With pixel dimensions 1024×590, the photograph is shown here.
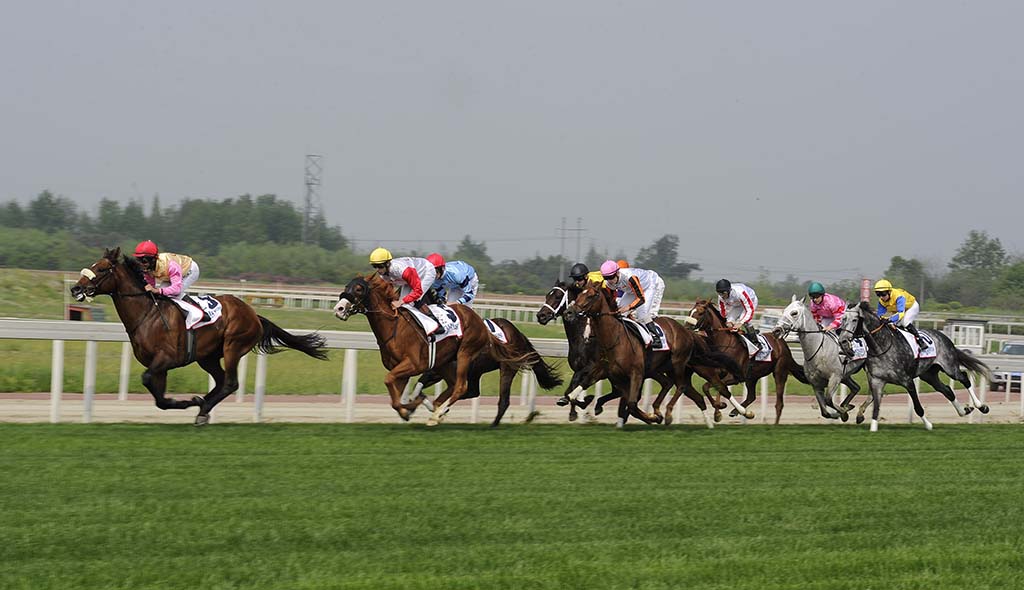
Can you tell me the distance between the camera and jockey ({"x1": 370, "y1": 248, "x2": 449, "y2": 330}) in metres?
11.5

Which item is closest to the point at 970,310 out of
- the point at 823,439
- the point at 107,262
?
the point at 823,439

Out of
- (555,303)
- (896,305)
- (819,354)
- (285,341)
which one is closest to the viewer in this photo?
(555,303)

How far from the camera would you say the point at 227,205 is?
169 feet

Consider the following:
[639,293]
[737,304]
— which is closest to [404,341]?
[639,293]

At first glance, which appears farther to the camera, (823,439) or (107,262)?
(823,439)

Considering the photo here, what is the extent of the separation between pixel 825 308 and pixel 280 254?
29.0 m

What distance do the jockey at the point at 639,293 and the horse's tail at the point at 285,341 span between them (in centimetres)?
307

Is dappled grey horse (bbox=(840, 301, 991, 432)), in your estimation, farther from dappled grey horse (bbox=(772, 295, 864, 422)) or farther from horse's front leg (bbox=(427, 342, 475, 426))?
horse's front leg (bbox=(427, 342, 475, 426))

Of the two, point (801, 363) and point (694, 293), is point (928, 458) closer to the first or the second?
point (801, 363)

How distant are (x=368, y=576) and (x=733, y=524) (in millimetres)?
2339

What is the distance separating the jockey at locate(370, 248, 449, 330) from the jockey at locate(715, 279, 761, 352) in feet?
13.4

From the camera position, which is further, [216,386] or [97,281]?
[216,386]

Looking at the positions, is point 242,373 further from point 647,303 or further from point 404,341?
Result: point 647,303

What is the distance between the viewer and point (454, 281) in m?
12.7
